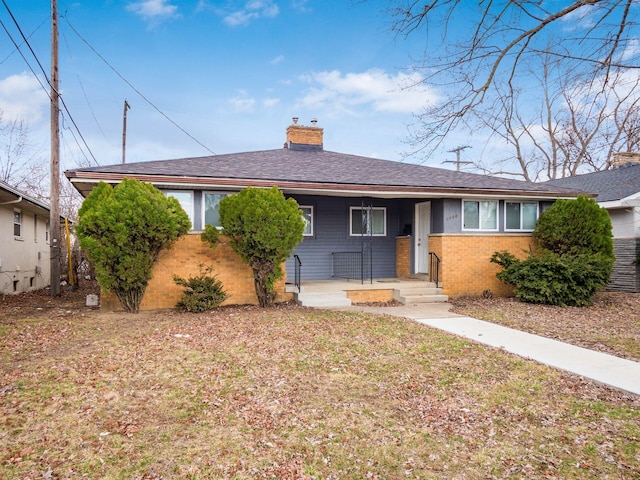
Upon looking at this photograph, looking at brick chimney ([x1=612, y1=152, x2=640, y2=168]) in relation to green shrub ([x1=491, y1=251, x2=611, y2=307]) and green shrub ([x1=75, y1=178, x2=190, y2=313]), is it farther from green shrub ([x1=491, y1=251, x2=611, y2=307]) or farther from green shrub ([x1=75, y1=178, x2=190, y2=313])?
green shrub ([x1=75, y1=178, x2=190, y2=313])

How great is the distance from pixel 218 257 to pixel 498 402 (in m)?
7.22

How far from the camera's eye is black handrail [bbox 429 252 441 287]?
37.8 feet

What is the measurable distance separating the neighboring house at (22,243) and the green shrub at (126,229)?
14.2 ft

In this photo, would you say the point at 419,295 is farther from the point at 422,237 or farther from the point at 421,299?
the point at 422,237

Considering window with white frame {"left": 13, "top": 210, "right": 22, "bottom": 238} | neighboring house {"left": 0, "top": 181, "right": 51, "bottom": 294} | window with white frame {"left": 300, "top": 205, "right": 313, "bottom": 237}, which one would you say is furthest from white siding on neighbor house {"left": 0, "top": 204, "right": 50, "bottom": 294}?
window with white frame {"left": 300, "top": 205, "right": 313, "bottom": 237}

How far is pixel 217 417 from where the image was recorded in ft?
12.4

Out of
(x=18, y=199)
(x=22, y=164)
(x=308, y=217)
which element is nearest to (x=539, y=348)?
(x=308, y=217)

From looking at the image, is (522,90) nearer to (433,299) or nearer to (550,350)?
(550,350)

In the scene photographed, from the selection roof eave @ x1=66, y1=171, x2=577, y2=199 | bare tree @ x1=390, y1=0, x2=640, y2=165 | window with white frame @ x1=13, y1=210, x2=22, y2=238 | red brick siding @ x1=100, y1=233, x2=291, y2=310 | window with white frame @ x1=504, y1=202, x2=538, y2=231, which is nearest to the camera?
bare tree @ x1=390, y1=0, x2=640, y2=165

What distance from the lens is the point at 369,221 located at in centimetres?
1251

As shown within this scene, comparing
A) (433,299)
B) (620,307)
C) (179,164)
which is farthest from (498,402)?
(179,164)

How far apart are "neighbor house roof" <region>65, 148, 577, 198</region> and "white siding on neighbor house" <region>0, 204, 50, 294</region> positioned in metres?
3.90

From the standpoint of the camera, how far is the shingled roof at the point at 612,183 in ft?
45.3

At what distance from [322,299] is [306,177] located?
301 centimetres
